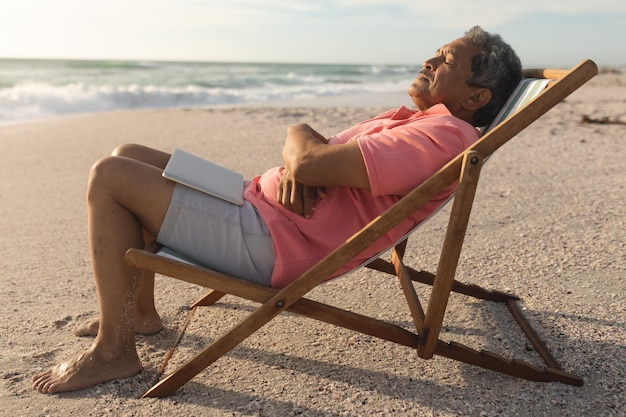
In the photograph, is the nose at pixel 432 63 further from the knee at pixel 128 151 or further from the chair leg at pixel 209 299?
the chair leg at pixel 209 299

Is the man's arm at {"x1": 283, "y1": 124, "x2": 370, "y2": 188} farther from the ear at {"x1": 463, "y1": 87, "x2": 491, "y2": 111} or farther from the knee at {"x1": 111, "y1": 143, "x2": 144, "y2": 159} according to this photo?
the knee at {"x1": 111, "y1": 143, "x2": 144, "y2": 159}

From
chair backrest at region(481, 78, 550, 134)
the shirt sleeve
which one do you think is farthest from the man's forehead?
the shirt sleeve

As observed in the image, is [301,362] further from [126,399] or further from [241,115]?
[241,115]

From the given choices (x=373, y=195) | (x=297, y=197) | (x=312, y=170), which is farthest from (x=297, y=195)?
(x=373, y=195)

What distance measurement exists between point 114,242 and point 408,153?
122 centimetres

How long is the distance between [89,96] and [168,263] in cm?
1932

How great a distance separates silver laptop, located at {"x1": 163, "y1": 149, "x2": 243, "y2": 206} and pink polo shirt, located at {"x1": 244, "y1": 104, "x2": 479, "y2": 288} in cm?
8

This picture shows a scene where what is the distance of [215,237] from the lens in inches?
101

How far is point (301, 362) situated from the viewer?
2.94 meters

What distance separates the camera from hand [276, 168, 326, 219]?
8.43 feet

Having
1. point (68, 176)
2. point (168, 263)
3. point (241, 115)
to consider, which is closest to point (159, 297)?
point (168, 263)

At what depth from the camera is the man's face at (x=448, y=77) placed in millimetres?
2754

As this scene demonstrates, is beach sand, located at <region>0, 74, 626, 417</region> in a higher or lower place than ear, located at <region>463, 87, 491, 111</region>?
lower

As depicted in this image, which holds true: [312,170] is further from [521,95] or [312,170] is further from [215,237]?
[521,95]
